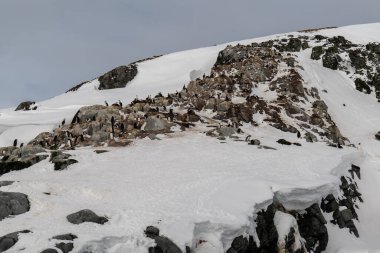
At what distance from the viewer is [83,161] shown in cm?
2278

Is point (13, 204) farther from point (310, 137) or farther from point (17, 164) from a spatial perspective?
point (310, 137)

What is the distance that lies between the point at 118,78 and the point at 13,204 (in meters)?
49.4

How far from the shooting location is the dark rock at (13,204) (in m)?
15.7

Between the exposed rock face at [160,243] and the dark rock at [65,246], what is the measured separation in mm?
2476

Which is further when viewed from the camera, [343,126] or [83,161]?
[343,126]

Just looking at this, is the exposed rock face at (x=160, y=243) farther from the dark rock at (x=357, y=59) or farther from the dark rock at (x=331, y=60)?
the dark rock at (x=357, y=59)

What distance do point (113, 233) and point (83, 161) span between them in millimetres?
9100

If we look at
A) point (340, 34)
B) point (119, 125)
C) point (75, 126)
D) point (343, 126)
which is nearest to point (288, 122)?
point (343, 126)

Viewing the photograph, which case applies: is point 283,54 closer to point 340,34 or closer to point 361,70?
point 361,70

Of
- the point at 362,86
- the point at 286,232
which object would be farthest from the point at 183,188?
the point at 362,86

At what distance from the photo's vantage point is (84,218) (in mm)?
15195

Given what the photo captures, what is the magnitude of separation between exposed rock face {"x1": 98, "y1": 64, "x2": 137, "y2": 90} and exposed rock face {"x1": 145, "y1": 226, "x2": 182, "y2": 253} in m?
49.7

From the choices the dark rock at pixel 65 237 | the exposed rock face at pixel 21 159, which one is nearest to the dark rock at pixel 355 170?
the exposed rock face at pixel 21 159

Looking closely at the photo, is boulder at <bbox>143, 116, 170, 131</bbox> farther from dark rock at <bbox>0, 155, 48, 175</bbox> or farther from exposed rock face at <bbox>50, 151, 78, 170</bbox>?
dark rock at <bbox>0, 155, 48, 175</bbox>
